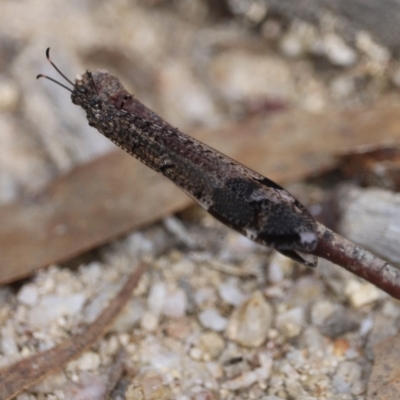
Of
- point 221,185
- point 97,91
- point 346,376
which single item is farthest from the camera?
point 346,376

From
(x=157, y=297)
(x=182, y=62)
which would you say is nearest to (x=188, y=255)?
(x=157, y=297)

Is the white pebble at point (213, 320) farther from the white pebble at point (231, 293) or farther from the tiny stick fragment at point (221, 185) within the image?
the tiny stick fragment at point (221, 185)

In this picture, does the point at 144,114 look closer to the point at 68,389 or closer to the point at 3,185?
the point at 68,389

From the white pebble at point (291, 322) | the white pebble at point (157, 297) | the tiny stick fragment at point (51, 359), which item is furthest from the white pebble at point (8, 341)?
the white pebble at point (291, 322)

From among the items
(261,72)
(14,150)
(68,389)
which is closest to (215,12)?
(261,72)

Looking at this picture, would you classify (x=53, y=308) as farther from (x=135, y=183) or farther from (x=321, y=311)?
(x=321, y=311)

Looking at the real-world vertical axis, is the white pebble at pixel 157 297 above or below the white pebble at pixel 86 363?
above

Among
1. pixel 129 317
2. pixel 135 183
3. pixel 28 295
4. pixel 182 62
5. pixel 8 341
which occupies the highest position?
pixel 182 62
